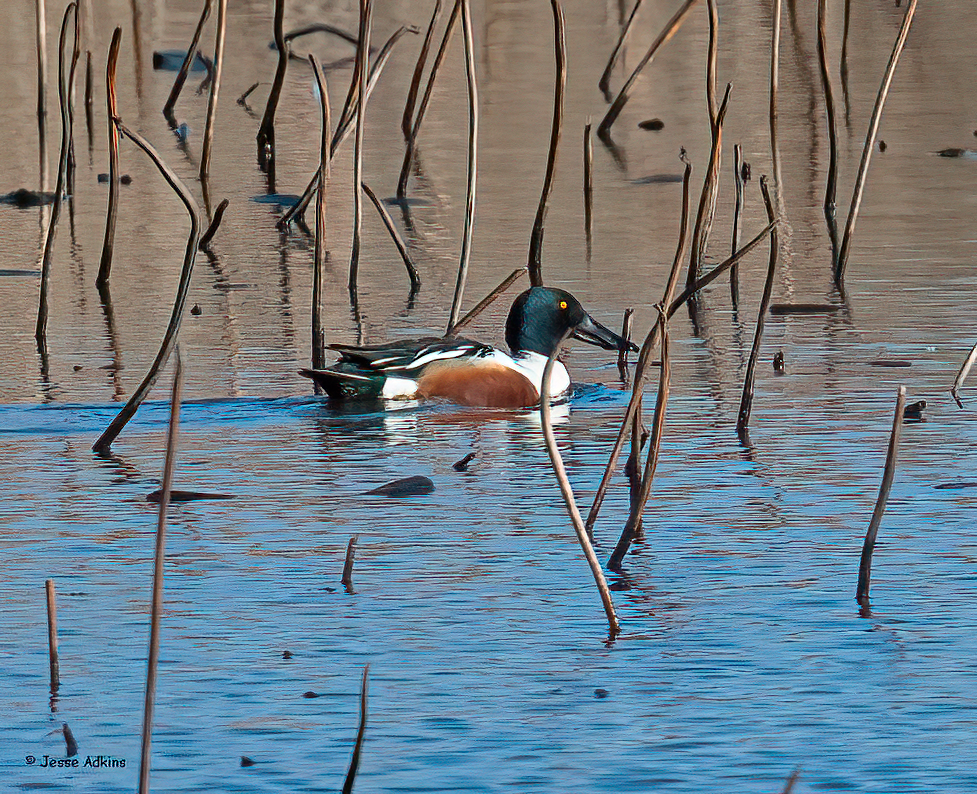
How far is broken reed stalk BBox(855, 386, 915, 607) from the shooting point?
5.15m

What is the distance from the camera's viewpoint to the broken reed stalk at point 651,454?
574 cm

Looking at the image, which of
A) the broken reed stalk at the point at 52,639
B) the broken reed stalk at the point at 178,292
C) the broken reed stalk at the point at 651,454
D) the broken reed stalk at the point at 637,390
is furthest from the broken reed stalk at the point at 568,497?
the broken reed stalk at the point at 178,292

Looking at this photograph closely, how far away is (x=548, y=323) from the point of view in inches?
388

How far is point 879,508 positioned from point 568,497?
1.06 meters

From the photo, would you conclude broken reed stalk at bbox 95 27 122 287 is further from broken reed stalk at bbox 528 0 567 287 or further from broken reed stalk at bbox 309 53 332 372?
broken reed stalk at bbox 528 0 567 287

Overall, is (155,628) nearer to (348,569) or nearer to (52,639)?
(52,639)

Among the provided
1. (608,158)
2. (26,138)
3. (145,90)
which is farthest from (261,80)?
(608,158)

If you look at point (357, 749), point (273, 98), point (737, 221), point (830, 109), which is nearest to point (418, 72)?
point (273, 98)

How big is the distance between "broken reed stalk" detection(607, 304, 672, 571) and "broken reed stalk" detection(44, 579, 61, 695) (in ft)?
5.62

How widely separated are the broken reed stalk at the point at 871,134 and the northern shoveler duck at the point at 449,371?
1.38 metres

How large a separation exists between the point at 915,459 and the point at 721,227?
19.3 feet

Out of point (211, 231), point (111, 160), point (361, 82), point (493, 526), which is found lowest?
point (493, 526)

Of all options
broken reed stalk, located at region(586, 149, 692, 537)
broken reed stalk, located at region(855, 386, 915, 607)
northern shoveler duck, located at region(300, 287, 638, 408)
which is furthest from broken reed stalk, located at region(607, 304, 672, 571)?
northern shoveler duck, located at region(300, 287, 638, 408)

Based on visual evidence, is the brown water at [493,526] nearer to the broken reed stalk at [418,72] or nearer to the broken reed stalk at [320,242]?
the broken reed stalk at [320,242]
